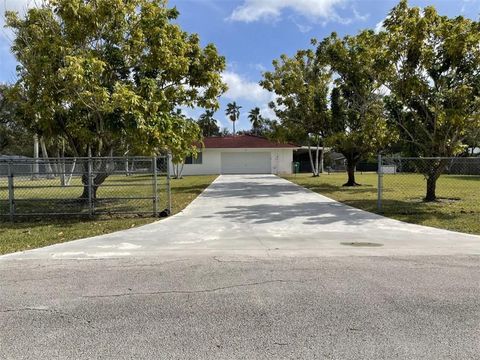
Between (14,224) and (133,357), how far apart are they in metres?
8.78

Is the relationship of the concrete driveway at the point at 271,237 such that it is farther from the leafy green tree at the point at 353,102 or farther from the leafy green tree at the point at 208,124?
the leafy green tree at the point at 208,124

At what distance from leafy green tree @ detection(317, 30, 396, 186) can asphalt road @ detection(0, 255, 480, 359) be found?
11.6 metres

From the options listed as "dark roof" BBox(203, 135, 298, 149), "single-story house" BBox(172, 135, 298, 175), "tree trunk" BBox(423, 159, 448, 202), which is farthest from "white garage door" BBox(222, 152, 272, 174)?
"tree trunk" BBox(423, 159, 448, 202)

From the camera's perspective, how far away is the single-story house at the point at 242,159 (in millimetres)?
41219

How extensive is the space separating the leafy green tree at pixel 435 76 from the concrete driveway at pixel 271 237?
4.61 meters

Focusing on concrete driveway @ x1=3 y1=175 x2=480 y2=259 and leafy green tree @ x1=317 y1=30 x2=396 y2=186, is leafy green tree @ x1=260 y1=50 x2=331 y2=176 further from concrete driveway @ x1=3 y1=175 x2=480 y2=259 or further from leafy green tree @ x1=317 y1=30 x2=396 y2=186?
concrete driveway @ x1=3 y1=175 x2=480 y2=259

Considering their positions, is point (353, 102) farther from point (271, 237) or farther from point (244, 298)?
point (244, 298)

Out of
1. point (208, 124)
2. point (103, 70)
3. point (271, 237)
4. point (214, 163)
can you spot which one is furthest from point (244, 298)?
point (208, 124)

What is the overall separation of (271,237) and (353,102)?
15.8 m

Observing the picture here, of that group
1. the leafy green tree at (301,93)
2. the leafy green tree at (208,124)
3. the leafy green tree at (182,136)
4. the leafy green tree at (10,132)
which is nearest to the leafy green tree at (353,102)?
the leafy green tree at (301,93)

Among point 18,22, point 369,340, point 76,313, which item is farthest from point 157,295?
point 18,22

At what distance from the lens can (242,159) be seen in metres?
41.6

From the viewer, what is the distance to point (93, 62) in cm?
1027

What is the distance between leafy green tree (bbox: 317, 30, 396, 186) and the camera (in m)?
17.3
